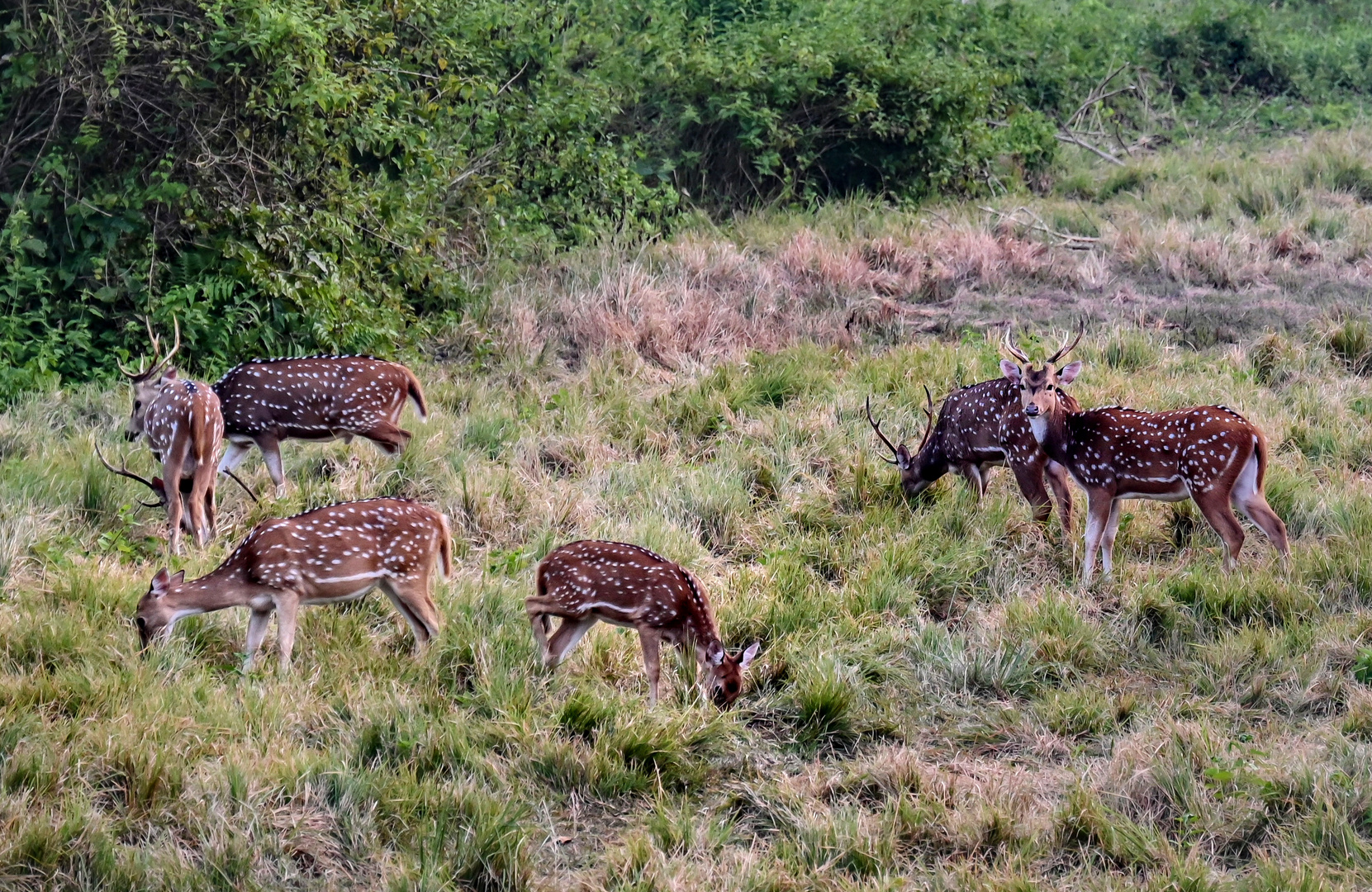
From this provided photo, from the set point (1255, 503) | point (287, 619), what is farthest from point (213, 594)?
point (1255, 503)

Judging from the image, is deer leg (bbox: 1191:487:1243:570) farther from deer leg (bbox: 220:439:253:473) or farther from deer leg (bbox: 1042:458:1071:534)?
deer leg (bbox: 220:439:253:473)

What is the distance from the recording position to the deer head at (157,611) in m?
7.34

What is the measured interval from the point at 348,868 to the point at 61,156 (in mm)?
8388

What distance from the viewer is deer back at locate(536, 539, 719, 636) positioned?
7.41 metres

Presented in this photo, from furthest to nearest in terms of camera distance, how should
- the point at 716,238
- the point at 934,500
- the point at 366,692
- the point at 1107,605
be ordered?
the point at 716,238 < the point at 934,500 < the point at 1107,605 < the point at 366,692

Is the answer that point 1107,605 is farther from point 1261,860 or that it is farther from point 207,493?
point 207,493

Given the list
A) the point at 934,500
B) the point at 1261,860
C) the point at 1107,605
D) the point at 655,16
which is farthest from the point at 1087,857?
the point at 655,16

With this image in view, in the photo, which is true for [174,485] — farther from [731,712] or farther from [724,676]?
[731,712]

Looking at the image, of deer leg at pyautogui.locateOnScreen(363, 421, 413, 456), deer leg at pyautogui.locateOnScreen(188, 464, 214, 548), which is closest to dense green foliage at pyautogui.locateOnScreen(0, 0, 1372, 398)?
deer leg at pyautogui.locateOnScreen(363, 421, 413, 456)

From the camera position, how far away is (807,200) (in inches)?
709

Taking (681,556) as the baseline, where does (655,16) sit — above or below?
above

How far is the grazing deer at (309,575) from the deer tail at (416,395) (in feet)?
9.31

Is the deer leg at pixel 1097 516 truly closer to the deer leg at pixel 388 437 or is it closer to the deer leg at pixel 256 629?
the deer leg at pixel 388 437

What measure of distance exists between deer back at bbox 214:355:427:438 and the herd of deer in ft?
0.03
